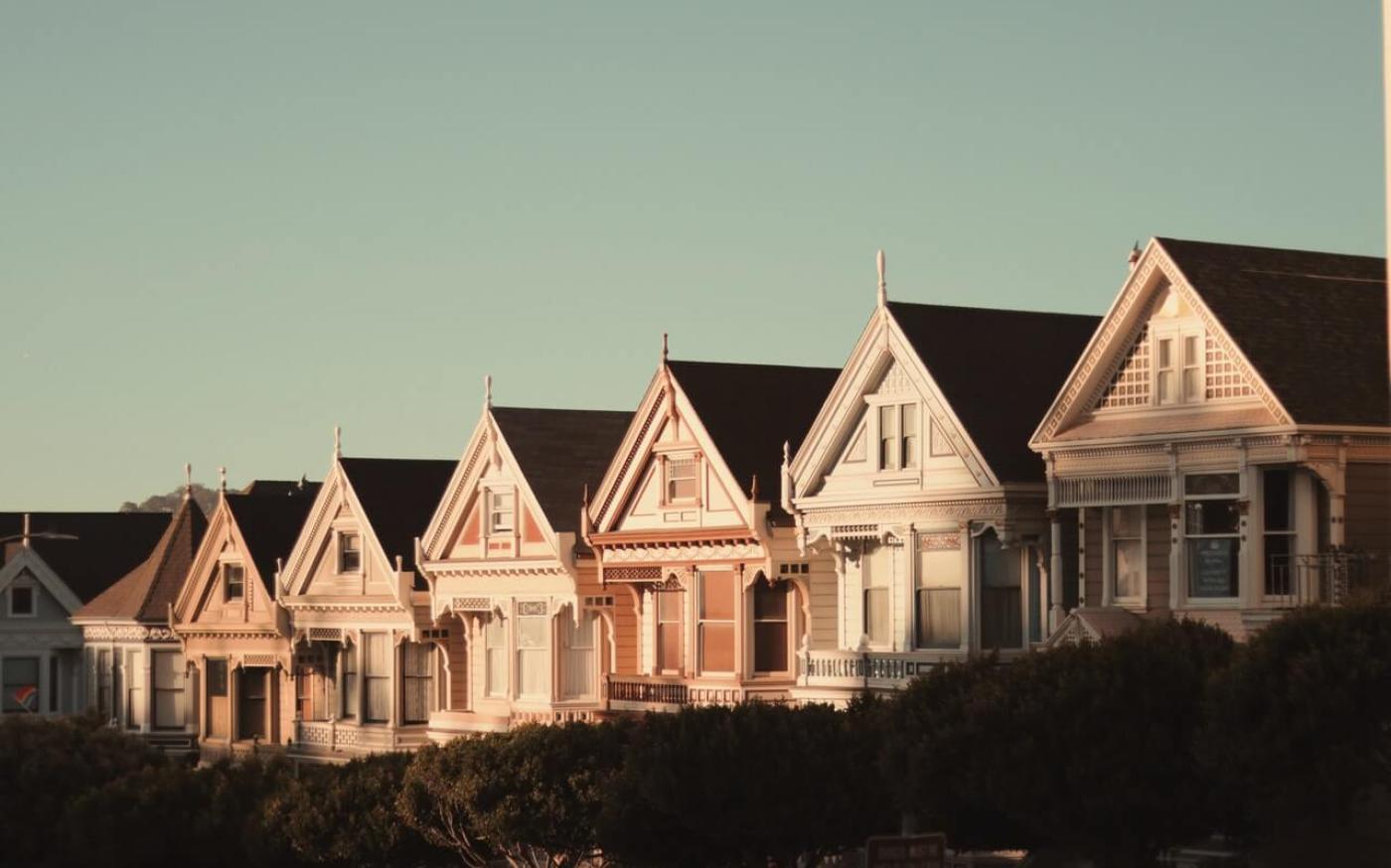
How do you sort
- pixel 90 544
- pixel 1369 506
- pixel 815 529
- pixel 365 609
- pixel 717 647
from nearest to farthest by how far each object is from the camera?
1. pixel 1369 506
2. pixel 815 529
3. pixel 717 647
4. pixel 365 609
5. pixel 90 544

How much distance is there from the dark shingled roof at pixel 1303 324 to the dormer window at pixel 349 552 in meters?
28.6

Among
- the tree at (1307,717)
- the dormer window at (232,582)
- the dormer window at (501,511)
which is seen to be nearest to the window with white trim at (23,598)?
the dormer window at (232,582)

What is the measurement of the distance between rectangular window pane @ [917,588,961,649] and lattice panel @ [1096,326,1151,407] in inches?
213

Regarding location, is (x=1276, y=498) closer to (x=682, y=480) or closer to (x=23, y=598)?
(x=682, y=480)

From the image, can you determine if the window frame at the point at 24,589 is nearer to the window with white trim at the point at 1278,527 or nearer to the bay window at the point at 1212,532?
the bay window at the point at 1212,532

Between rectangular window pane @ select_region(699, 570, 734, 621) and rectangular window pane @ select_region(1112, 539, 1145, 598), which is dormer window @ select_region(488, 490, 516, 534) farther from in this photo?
rectangular window pane @ select_region(1112, 539, 1145, 598)

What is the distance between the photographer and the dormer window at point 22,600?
257ft

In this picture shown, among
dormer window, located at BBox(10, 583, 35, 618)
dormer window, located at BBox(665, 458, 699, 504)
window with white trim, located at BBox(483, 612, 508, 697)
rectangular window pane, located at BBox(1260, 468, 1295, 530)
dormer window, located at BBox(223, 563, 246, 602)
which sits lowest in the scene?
window with white trim, located at BBox(483, 612, 508, 697)

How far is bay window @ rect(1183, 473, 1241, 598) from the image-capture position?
40406 millimetres

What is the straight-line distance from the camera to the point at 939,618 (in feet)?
152

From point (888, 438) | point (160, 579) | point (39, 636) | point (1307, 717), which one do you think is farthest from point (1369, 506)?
point (39, 636)

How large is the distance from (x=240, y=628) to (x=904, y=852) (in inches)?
1748

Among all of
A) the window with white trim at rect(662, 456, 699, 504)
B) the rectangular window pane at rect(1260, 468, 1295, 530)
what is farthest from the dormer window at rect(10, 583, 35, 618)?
the rectangular window pane at rect(1260, 468, 1295, 530)

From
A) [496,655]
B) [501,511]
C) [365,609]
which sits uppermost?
[501,511]
